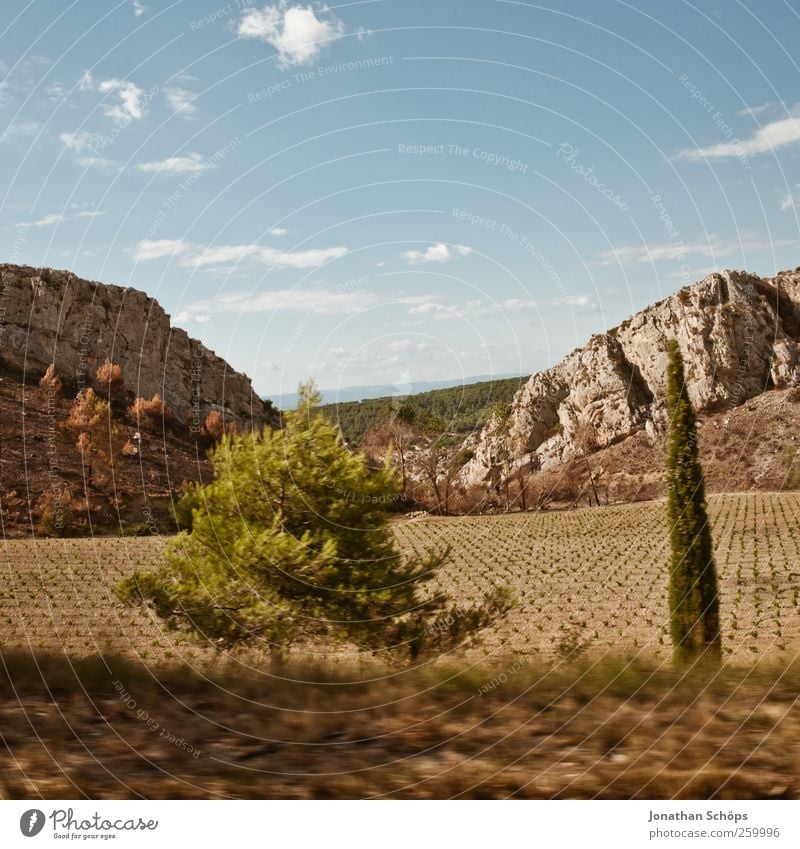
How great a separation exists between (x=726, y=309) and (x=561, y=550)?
220 ft

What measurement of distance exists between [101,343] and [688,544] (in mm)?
83712

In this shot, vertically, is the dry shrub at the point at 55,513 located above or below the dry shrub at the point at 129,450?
below

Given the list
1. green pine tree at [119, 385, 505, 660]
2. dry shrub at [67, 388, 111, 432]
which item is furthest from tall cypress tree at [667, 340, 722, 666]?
dry shrub at [67, 388, 111, 432]

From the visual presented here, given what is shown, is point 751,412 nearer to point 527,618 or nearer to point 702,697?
point 527,618

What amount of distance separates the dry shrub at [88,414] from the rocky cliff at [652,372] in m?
38.0

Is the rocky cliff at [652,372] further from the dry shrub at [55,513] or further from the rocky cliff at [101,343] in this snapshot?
the dry shrub at [55,513]

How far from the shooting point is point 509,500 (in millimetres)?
64500

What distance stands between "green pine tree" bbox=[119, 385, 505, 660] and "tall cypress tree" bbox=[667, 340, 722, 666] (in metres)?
4.47

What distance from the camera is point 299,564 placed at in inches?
412

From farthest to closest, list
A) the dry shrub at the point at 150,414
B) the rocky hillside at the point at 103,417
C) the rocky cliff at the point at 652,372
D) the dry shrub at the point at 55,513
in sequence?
1. the rocky cliff at the point at 652,372
2. the dry shrub at the point at 150,414
3. the rocky hillside at the point at 103,417
4. the dry shrub at the point at 55,513

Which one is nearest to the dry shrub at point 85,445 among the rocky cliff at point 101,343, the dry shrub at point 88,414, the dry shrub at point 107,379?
the dry shrub at point 88,414

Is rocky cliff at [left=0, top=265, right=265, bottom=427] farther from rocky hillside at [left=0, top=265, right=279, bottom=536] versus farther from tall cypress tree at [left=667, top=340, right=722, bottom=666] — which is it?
tall cypress tree at [left=667, top=340, right=722, bottom=666]

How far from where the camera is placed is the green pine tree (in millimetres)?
10805

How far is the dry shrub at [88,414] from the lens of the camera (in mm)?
55428
